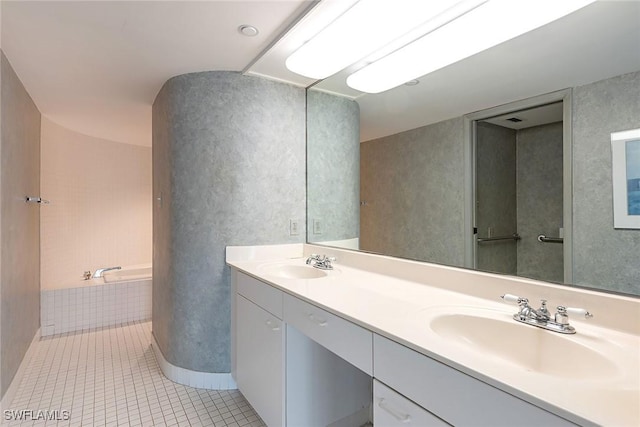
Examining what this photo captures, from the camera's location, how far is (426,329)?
2.98 ft

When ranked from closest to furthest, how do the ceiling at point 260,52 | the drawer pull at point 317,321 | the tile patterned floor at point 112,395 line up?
the ceiling at point 260,52, the drawer pull at point 317,321, the tile patterned floor at point 112,395

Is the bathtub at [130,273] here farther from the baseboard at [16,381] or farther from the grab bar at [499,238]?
the grab bar at [499,238]

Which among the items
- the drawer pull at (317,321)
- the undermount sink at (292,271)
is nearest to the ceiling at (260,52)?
the undermount sink at (292,271)

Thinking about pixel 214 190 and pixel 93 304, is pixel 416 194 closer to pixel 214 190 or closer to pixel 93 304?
pixel 214 190

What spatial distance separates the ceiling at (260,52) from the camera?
1.05 metres

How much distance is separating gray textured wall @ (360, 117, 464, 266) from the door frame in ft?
0.09

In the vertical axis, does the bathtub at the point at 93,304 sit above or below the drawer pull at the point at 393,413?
below

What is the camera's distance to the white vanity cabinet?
4.85 feet

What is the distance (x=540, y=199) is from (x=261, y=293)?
4.22 feet

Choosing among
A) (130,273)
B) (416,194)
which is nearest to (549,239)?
(416,194)

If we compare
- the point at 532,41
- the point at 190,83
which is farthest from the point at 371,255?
the point at 190,83

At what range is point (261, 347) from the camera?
1.63m

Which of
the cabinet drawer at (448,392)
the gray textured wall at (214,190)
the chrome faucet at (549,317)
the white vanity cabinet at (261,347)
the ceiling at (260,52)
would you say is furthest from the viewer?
the gray textured wall at (214,190)

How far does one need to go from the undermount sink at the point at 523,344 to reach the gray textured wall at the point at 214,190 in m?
1.39
